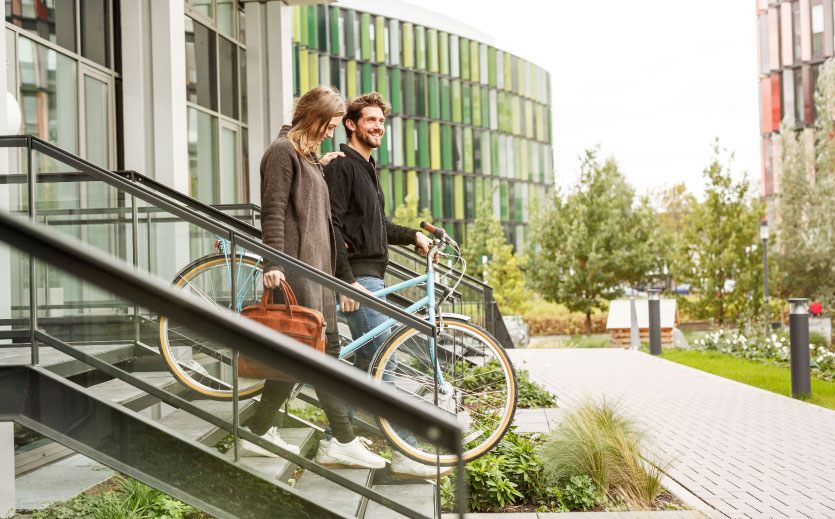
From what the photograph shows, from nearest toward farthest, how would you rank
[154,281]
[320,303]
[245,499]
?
[154,281], [245,499], [320,303]

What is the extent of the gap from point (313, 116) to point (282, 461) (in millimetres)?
1930

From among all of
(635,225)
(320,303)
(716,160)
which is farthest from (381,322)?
(635,225)

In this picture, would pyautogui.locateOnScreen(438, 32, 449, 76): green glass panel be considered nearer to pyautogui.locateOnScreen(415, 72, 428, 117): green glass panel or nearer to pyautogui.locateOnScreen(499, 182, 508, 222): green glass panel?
pyautogui.locateOnScreen(415, 72, 428, 117): green glass panel

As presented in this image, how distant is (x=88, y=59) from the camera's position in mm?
8031

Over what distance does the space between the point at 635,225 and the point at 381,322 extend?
24.0 m

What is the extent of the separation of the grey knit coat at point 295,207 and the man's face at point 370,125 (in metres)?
0.47

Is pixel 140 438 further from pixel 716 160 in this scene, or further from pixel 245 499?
pixel 716 160

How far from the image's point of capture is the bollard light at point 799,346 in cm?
962

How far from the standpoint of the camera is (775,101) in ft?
141

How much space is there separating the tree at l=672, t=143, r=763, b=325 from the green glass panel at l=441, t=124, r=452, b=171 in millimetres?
28880

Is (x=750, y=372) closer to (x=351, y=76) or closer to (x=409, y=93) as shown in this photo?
(x=351, y=76)

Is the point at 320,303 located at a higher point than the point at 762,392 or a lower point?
higher

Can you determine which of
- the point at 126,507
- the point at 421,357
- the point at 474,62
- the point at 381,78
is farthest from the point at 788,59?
the point at 126,507

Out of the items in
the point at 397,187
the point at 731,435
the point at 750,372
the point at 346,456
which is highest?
the point at 397,187
